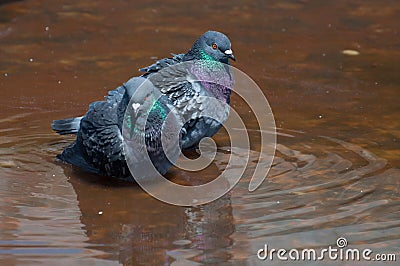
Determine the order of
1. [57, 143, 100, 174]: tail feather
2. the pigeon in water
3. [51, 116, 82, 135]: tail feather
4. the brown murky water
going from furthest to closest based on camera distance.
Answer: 1. [51, 116, 82, 135]: tail feather
2. [57, 143, 100, 174]: tail feather
3. the pigeon in water
4. the brown murky water

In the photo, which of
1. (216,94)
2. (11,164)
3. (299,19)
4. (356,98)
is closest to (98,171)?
(11,164)

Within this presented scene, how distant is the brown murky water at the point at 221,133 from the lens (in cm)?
495

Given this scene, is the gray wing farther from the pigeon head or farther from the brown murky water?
the brown murky water

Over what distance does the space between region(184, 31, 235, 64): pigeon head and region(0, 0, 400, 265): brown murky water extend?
688mm

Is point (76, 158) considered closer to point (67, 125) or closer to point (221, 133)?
point (67, 125)

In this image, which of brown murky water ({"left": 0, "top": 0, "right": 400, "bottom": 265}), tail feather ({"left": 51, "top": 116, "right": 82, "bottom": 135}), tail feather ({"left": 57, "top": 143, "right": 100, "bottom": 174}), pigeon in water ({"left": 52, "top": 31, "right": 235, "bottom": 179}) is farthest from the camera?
tail feather ({"left": 51, "top": 116, "right": 82, "bottom": 135})

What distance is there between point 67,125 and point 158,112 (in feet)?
2.93

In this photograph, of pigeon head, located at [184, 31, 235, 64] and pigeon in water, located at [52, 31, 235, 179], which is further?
pigeon head, located at [184, 31, 235, 64]

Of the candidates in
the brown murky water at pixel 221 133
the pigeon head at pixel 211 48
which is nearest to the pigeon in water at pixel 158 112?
the pigeon head at pixel 211 48

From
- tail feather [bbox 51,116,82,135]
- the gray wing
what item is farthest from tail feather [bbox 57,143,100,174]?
the gray wing

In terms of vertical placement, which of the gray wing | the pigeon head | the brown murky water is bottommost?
the brown murky water

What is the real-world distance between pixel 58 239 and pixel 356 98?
12.4ft

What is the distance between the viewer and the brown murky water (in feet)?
16.2

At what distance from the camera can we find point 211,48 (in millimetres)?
6613
